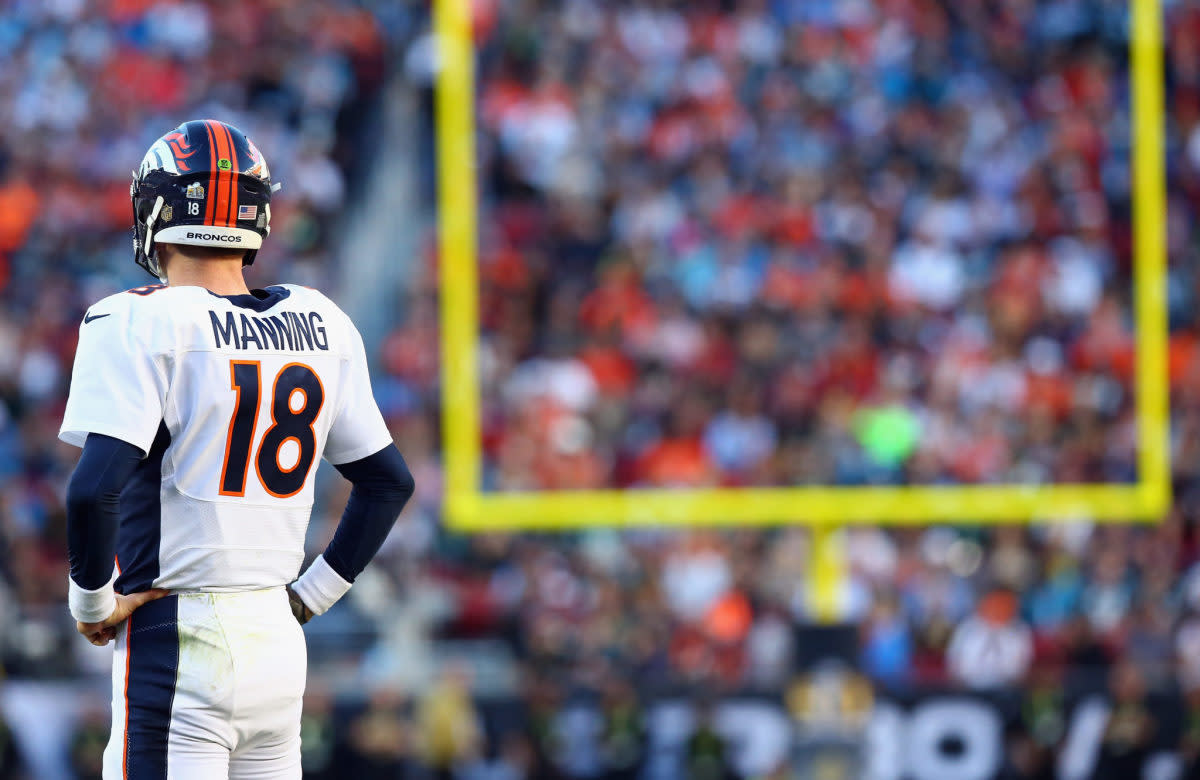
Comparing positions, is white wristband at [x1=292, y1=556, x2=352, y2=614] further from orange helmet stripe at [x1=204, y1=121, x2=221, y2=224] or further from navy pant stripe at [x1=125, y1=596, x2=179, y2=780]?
orange helmet stripe at [x1=204, y1=121, x2=221, y2=224]

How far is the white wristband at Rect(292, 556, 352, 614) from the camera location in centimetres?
304

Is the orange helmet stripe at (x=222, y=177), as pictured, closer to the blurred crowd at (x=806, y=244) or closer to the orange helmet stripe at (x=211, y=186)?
the orange helmet stripe at (x=211, y=186)

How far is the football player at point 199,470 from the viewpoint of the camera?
2.65 meters

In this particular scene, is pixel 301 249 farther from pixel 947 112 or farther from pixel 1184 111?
pixel 1184 111

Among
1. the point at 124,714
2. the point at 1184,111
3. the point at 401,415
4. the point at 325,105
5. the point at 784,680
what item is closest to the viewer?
the point at 124,714

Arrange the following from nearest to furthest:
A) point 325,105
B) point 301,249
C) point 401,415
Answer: point 401,415 → point 301,249 → point 325,105

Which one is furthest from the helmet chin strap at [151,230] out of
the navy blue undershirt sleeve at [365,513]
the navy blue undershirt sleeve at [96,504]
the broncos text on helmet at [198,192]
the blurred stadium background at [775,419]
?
the blurred stadium background at [775,419]

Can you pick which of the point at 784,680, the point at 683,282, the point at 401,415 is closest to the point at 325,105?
the point at 401,415

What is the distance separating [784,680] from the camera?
7699 mm

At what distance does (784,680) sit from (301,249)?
12.6 ft

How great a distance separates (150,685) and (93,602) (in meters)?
0.17

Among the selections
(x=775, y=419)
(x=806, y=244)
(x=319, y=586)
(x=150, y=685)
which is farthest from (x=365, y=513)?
(x=806, y=244)

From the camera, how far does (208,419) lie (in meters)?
2.73

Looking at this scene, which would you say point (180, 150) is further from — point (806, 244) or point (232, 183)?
point (806, 244)
